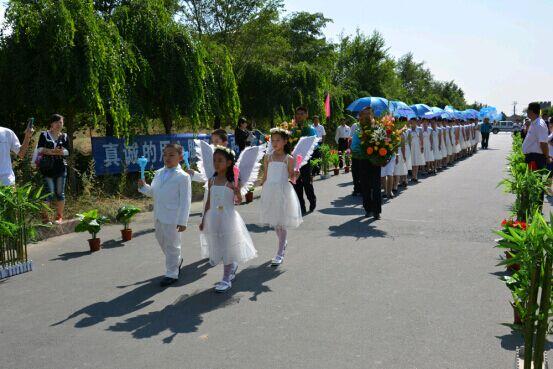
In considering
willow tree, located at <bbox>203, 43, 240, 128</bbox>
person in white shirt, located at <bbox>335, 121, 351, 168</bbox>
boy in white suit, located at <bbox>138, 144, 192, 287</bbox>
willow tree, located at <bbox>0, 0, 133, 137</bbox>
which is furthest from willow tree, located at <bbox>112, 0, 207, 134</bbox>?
person in white shirt, located at <bbox>335, 121, 351, 168</bbox>

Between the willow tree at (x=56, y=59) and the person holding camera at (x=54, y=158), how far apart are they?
1.30 m

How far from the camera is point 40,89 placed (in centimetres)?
1009

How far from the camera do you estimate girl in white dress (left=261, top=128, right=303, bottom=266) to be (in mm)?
7023

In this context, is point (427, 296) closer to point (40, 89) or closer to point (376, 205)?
point (376, 205)

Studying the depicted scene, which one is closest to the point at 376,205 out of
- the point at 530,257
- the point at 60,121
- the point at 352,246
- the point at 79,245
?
the point at 352,246

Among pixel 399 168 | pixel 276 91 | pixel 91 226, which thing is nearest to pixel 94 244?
pixel 91 226

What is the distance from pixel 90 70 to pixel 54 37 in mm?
864

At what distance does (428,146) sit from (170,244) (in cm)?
1308

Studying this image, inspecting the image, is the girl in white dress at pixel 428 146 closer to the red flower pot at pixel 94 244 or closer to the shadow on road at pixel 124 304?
A: the red flower pot at pixel 94 244

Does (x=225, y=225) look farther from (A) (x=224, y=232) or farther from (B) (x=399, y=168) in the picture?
(B) (x=399, y=168)

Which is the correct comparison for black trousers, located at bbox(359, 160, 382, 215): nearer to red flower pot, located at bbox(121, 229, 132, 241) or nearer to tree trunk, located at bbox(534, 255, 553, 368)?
red flower pot, located at bbox(121, 229, 132, 241)

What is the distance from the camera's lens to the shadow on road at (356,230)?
853cm

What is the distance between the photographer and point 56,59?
1009cm

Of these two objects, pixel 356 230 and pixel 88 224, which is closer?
pixel 88 224
